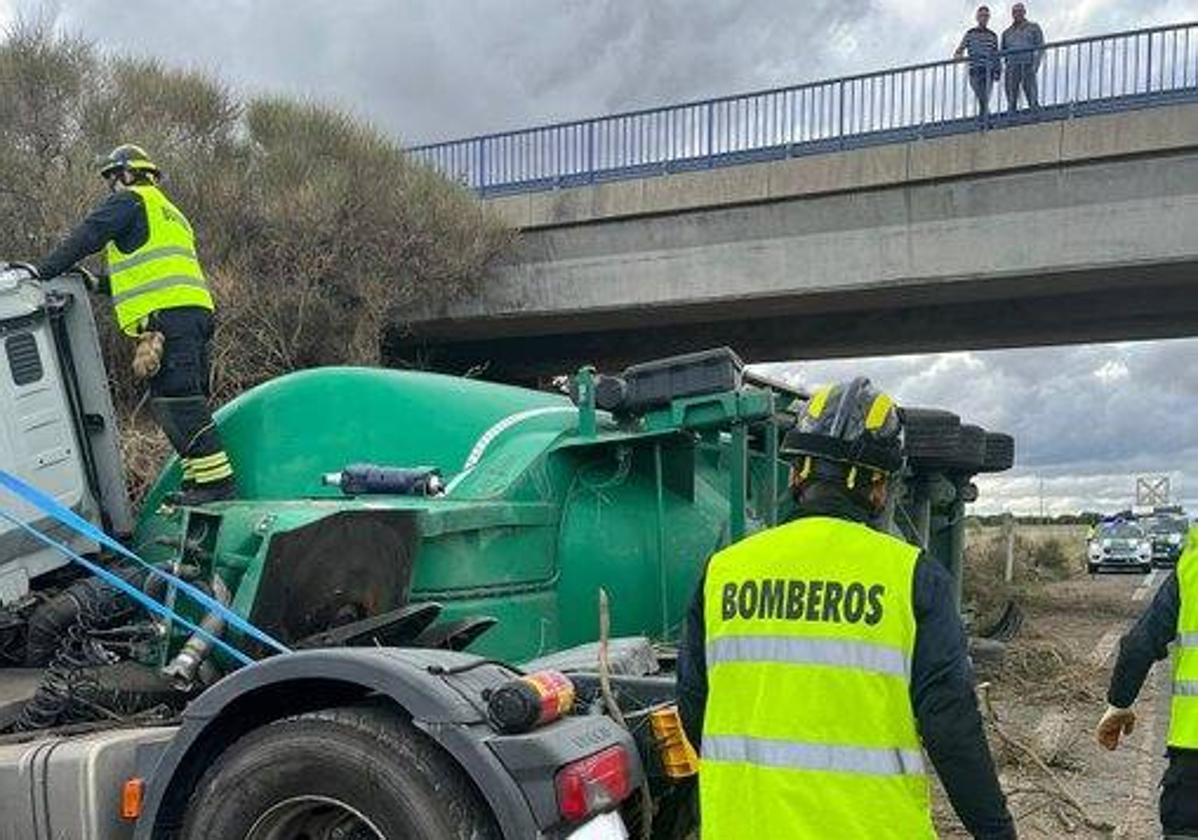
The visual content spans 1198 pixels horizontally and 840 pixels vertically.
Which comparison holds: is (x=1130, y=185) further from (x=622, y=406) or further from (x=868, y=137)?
(x=622, y=406)

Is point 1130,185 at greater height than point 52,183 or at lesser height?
lesser

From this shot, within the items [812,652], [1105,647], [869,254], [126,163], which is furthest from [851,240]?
[812,652]

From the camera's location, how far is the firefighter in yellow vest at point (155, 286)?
5.23 meters

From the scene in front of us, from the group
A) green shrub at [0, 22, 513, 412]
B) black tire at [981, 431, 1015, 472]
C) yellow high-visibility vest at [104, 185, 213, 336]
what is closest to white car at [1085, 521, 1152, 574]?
green shrub at [0, 22, 513, 412]

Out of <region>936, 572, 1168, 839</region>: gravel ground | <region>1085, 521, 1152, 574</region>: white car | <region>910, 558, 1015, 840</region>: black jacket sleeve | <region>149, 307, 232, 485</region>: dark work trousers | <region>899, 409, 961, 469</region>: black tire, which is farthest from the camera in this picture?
<region>1085, 521, 1152, 574</region>: white car

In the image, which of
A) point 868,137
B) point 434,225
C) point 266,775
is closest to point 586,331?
point 434,225

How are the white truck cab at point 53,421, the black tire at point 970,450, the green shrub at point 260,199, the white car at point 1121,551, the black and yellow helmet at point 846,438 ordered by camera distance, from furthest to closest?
the white car at point 1121,551
the green shrub at point 260,199
the black tire at point 970,450
the white truck cab at point 53,421
the black and yellow helmet at point 846,438

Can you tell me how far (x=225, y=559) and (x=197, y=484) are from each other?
52 centimetres

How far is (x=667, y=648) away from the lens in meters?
4.91

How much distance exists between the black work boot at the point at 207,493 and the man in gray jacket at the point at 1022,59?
14456mm

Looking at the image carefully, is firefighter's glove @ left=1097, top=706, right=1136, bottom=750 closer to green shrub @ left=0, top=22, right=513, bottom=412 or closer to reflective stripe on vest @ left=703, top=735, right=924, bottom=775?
reflective stripe on vest @ left=703, top=735, right=924, bottom=775

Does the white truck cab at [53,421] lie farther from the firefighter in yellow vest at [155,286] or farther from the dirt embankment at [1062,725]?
the dirt embankment at [1062,725]

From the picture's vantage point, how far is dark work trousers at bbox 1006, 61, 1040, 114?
17109 mm

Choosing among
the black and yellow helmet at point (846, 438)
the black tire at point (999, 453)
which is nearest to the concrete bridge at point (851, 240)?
the black tire at point (999, 453)
